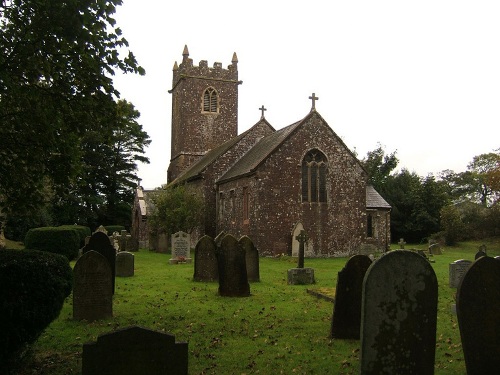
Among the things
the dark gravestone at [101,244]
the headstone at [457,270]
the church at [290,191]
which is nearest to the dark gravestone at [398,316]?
the dark gravestone at [101,244]

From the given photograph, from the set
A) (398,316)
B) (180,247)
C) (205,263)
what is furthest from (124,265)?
(398,316)

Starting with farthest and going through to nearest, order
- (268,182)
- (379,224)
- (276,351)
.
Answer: (379,224), (268,182), (276,351)

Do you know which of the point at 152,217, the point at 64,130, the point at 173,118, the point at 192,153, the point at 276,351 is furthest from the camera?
the point at 173,118

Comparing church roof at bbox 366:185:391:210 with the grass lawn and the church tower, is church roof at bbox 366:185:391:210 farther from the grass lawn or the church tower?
the grass lawn

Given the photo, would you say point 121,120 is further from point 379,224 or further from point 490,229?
point 490,229

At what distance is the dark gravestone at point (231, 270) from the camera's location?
1193 centimetres

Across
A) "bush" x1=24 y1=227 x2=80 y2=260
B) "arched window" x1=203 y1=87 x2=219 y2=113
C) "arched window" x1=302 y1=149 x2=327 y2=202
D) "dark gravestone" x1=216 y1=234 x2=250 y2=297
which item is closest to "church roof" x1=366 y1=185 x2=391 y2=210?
"arched window" x1=302 y1=149 x2=327 y2=202

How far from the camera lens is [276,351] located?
7.25 metres

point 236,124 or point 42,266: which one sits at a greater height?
point 236,124

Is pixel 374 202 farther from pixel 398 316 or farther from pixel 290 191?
pixel 398 316

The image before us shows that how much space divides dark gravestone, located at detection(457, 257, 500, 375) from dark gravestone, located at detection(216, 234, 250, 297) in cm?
686

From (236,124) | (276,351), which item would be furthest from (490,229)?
(276,351)

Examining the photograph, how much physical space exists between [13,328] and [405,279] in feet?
14.2

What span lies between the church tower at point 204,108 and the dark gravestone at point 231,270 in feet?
90.9
